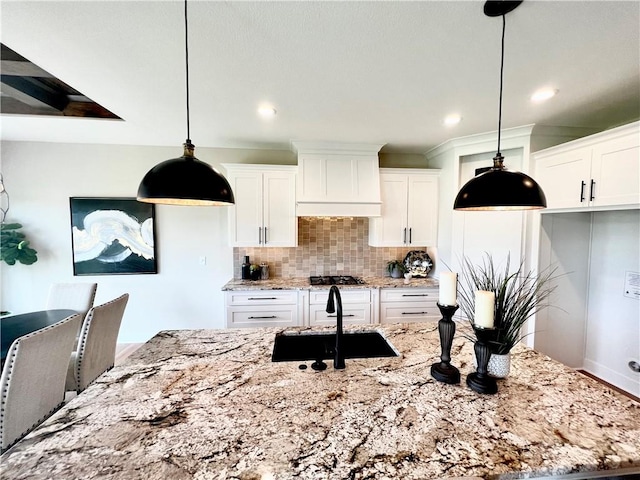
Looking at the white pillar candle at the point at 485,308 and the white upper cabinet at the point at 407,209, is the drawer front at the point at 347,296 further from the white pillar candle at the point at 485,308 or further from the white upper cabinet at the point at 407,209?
the white pillar candle at the point at 485,308

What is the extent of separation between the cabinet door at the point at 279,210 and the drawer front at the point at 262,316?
2.58 feet

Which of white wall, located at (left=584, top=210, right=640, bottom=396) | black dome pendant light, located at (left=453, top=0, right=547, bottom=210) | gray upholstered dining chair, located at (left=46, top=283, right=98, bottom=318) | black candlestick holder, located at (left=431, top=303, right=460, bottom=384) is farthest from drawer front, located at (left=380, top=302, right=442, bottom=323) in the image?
gray upholstered dining chair, located at (left=46, top=283, right=98, bottom=318)

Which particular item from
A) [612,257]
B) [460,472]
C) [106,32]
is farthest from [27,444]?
[612,257]

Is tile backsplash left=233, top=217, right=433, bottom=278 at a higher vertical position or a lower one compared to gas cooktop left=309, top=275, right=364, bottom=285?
higher

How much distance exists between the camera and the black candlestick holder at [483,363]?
112 cm

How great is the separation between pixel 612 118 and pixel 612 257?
1330 mm

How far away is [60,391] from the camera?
1695mm

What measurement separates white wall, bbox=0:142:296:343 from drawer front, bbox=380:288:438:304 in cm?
211

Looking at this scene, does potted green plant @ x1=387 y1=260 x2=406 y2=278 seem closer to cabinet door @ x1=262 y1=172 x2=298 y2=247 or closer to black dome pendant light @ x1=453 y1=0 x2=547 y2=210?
cabinet door @ x1=262 y1=172 x2=298 y2=247

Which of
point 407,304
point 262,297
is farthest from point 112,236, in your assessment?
point 407,304

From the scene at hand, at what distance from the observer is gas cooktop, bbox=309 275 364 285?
3283 millimetres

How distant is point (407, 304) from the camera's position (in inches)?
127

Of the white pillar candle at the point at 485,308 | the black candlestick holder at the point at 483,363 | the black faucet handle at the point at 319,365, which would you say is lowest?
the black faucet handle at the point at 319,365

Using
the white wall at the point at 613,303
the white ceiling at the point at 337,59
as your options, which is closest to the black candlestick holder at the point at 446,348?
the white ceiling at the point at 337,59
